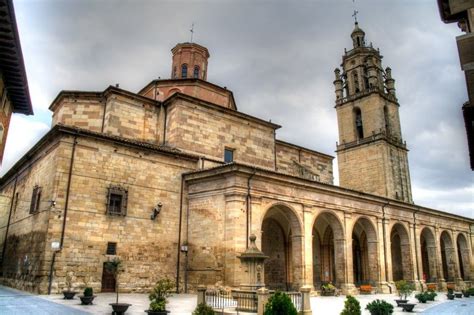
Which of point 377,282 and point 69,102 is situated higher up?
point 69,102

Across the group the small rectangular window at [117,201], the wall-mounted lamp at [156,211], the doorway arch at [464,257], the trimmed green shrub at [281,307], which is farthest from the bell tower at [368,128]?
the trimmed green shrub at [281,307]

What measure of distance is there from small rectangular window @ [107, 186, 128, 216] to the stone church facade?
0.07m

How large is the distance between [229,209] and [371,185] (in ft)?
63.1

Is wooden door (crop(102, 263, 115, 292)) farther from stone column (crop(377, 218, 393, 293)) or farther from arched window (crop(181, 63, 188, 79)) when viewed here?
stone column (crop(377, 218, 393, 293))

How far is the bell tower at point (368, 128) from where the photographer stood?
A: 3322cm

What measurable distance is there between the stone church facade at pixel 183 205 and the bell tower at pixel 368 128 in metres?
2.04

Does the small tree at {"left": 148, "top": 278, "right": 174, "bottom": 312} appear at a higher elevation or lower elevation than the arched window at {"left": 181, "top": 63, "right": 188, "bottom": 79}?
lower

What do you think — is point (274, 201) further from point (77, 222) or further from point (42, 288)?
point (42, 288)

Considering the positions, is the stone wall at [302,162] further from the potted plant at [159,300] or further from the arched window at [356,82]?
the potted plant at [159,300]

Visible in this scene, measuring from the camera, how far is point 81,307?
12.7 metres

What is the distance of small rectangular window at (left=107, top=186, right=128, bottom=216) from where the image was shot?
18453 millimetres

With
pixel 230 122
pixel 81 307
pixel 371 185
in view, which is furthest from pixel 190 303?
pixel 371 185

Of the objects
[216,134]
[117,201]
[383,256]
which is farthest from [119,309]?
[383,256]

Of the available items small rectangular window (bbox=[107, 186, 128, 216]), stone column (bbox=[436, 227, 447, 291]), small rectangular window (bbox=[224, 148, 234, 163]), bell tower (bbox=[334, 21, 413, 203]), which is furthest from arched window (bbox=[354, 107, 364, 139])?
small rectangular window (bbox=[107, 186, 128, 216])
